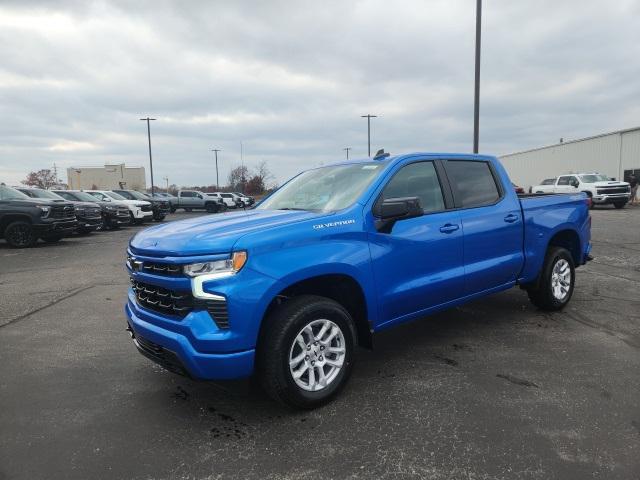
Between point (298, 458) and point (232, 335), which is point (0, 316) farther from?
point (298, 458)

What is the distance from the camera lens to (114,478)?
8.58 feet

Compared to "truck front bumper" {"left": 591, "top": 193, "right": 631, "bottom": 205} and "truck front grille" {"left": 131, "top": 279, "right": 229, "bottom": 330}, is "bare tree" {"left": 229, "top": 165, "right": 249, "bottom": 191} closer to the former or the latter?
"truck front bumper" {"left": 591, "top": 193, "right": 631, "bottom": 205}

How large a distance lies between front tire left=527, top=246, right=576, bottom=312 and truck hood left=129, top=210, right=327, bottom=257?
3122 mm

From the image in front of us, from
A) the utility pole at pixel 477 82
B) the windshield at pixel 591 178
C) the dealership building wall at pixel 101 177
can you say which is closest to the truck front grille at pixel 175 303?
the utility pole at pixel 477 82

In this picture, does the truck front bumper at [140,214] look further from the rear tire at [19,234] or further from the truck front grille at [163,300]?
the truck front grille at [163,300]

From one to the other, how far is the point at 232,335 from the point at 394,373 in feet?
5.40

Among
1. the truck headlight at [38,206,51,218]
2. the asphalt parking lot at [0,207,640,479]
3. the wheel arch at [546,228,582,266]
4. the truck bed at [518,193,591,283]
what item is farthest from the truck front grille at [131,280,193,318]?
the truck headlight at [38,206,51,218]

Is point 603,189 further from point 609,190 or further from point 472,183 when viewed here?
point 472,183

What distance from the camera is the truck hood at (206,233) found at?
3.01 m

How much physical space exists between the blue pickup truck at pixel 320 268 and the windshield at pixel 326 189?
0.02m

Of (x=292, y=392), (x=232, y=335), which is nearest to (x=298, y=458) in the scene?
(x=292, y=392)

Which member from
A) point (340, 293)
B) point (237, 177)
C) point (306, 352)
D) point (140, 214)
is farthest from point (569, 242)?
point (237, 177)

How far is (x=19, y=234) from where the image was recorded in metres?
13.3

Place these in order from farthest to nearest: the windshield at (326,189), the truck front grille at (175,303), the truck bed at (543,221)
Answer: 1. the truck bed at (543,221)
2. the windshield at (326,189)
3. the truck front grille at (175,303)
